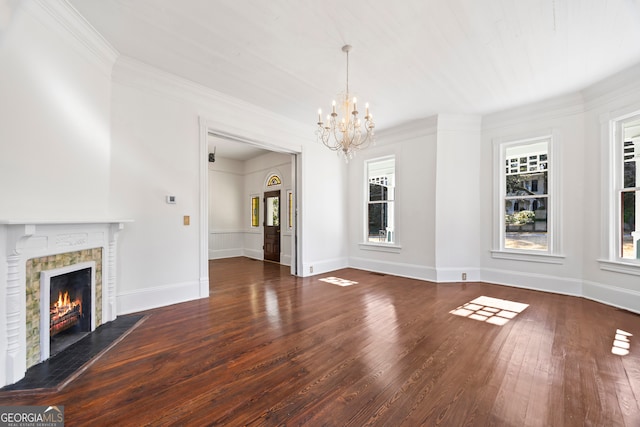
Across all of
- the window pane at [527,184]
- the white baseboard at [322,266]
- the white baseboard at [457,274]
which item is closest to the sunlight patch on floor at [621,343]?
the white baseboard at [457,274]

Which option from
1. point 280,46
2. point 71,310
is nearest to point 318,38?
point 280,46

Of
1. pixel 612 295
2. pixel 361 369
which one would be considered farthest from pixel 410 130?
pixel 361 369

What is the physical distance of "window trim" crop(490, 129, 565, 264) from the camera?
171 inches

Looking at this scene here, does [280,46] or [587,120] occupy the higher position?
[280,46]

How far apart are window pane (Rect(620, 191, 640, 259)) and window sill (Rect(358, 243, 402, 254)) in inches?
125

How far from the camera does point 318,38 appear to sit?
2836mm

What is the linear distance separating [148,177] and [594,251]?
6.33m

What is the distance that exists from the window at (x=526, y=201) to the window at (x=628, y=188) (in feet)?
2.29

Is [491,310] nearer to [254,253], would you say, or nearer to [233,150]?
[254,253]

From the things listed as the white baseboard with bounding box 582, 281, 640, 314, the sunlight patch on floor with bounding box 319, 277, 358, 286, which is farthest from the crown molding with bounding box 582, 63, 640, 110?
the sunlight patch on floor with bounding box 319, 277, 358, 286

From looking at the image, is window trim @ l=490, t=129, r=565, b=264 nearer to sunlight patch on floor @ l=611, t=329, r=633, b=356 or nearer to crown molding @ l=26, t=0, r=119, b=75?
sunlight patch on floor @ l=611, t=329, r=633, b=356

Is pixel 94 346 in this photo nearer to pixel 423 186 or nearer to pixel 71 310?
pixel 71 310

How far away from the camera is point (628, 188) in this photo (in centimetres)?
363

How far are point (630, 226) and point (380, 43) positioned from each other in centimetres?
413
